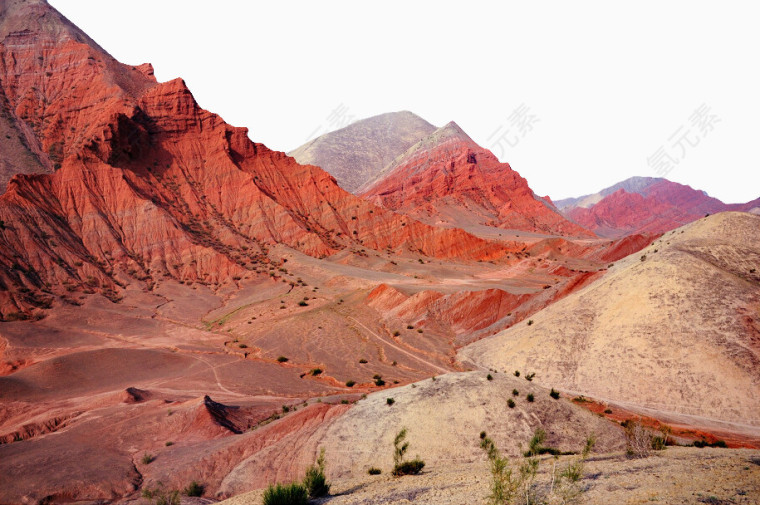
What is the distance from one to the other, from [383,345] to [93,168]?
55055 mm

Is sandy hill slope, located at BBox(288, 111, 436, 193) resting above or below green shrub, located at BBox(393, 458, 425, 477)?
above

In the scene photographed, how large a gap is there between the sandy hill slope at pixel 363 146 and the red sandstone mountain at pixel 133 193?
73573 millimetres

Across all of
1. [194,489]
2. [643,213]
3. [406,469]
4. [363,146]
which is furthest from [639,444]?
[643,213]

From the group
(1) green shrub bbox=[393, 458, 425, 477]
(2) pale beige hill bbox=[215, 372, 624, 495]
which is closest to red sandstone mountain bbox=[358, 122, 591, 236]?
(2) pale beige hill bbox=[215, 372, 624, 495]

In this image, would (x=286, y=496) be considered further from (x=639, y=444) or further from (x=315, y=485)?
(x=639, y=444)

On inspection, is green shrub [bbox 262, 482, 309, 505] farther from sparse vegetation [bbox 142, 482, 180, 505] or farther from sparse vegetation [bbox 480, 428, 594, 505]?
sparse vegetation [bbox 142, 482, 180, 505]

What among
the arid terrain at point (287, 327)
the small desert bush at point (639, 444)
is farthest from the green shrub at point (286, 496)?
the small desert bush at point (639, 444)

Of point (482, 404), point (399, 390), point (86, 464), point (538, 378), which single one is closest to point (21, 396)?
point (86, 464)

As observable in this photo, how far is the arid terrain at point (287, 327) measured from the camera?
48.2 feet

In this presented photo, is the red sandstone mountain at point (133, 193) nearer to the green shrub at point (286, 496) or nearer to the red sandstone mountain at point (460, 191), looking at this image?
the red sandstone mountain at point (460, 191)

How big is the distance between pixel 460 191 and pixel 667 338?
10369cm

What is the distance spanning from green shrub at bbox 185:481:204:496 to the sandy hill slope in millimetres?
138107

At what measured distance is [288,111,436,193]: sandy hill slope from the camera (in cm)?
16000

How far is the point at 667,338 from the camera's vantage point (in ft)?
73.9
